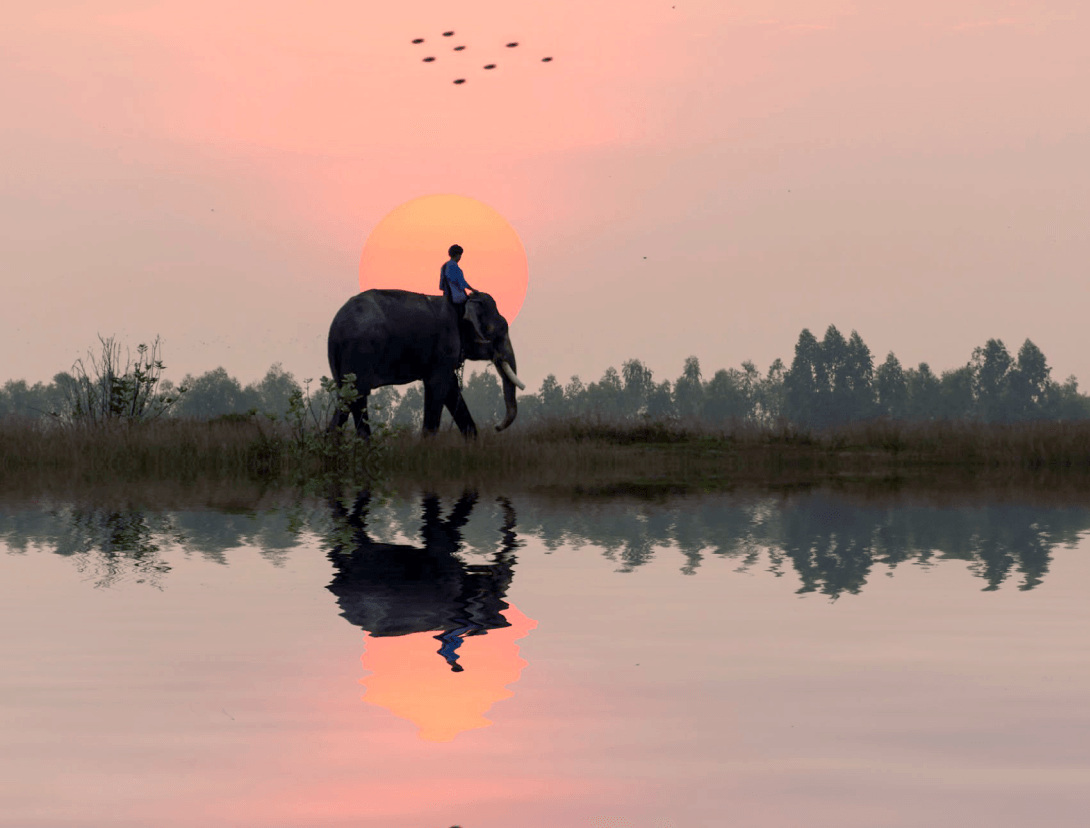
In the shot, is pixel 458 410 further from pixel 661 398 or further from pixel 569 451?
pixel 661 398

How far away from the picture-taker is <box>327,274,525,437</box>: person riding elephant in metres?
20.6

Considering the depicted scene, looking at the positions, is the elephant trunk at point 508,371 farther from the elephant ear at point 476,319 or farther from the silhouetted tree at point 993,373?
the silhouetted tree at point 993,373

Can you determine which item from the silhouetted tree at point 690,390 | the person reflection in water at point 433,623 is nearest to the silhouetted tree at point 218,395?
the silhouetted tree at point 690,390

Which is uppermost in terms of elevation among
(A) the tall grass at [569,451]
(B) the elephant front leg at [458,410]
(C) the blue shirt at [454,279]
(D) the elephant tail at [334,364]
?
(C) the blue shirt at [454,279]

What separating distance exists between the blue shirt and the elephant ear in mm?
224

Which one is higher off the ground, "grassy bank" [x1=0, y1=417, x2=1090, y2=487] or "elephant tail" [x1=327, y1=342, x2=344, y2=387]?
"elephant tail" [x1=327, y1=342, x2=344, y2=387]

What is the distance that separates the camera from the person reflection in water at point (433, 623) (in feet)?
17.7

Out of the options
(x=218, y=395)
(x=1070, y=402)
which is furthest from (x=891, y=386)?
(x=218, y=395)

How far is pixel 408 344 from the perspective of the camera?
20906 millimetres

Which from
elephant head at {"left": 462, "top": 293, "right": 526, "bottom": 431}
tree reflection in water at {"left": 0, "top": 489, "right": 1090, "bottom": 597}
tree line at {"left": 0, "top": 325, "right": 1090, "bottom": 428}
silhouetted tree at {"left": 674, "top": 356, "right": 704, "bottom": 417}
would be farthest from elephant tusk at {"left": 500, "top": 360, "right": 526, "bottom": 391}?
silhouetted tree at {"left": 674, "top": 356, "right": 704, "bottom": 417}

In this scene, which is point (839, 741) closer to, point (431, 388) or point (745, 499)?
point (745, 499)

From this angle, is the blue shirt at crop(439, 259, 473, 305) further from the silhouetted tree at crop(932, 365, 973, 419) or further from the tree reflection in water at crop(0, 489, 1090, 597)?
the silhouetted tree at crop(932, 365, 973, 419)

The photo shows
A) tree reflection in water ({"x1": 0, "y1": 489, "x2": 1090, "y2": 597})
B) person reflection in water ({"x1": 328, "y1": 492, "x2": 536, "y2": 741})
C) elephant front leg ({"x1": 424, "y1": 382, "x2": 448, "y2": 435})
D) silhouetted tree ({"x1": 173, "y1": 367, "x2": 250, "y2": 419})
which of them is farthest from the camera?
silhouetted tree ({"x1": 173, "y1": 367, "x2": 250, "y2": 419})

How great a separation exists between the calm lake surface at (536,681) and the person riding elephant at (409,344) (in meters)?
9.76
